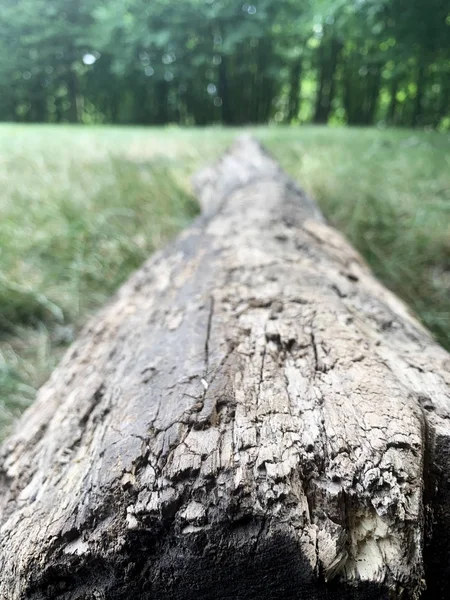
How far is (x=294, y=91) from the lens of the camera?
1314 centimetres

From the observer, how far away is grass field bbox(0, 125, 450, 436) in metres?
1.46

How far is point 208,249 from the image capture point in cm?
113

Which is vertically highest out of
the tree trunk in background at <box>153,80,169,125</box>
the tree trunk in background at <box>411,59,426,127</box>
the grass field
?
the tree trunk in background at <box>153,80,169,125</box>

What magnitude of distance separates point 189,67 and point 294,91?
4498 millimetres

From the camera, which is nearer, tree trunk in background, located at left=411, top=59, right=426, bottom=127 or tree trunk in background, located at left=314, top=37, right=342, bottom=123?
tree trunk in background, located at left=411, top=59, right=426, bottom=127

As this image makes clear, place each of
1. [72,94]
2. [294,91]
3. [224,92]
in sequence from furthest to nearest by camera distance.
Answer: [294,91], [224,92], [72,94]

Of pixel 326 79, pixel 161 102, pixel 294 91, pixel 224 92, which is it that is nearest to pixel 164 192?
pixel 224 92

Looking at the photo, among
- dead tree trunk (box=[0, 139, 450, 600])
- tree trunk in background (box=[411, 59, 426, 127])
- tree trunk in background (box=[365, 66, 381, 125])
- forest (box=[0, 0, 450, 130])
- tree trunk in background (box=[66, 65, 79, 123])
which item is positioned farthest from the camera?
tree trunk in background (box=[365, 66, 381, 125])

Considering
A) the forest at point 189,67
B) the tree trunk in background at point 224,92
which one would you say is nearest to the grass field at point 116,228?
the forest at point 189,67

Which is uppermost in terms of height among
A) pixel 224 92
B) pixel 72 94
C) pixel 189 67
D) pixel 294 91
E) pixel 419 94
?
pixel 189 67

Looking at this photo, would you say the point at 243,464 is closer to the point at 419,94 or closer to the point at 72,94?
the point at 419,94

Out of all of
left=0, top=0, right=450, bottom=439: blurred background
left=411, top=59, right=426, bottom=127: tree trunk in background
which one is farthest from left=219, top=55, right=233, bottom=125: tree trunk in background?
left=411, top=59, right=426, bottom=127: tree trunk in background

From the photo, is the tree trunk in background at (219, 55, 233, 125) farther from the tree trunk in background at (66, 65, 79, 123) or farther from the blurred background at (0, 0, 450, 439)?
the tree trunk in background at (66, 65, 79, 123)

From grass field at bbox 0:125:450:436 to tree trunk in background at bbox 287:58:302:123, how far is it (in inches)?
424
